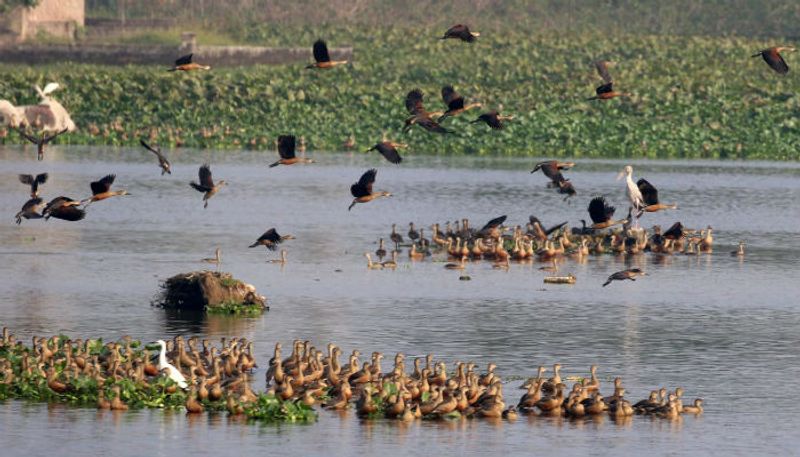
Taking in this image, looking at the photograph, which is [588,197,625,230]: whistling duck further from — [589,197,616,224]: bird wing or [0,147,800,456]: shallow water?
[0,147,800,456]: shallow water

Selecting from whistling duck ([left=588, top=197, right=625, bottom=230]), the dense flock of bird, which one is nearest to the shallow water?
the dense flock of bird

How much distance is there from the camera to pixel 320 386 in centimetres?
3409

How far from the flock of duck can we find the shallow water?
0.38m

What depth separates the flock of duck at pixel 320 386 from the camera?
108 ft

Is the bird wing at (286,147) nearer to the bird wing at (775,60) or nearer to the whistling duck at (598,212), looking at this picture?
the whistling duck at (598,212)

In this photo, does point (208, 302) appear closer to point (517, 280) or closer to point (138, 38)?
point (517, 280)

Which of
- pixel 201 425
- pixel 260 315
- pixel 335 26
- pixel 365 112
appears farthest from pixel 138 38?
pixel 201 425

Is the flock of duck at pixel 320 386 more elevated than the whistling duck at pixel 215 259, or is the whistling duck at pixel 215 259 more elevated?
the whistling duck at pixel 215 259

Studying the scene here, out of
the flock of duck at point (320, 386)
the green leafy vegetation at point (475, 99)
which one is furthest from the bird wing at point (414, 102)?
the green leafy vegetation at point (475, 99)

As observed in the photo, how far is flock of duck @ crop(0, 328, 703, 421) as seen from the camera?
33.0 metres

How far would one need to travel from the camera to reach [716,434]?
32625 millimetres

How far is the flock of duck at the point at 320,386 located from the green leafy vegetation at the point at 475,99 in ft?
203

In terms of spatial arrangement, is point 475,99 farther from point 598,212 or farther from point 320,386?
point 320,386

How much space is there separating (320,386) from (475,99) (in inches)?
2752
